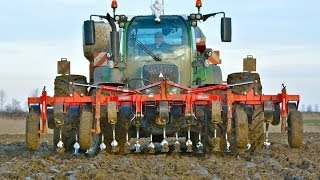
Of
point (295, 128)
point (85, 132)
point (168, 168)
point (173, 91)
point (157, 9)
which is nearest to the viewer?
point (168, 168)

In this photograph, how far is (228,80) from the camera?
44.4 feet

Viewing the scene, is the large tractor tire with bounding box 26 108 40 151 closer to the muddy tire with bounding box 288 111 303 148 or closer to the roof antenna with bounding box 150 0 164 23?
the roof antenna with bounding box 150 0 164 23

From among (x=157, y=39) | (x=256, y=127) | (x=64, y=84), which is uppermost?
(x=157, y=39)

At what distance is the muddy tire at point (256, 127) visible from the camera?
12.1m

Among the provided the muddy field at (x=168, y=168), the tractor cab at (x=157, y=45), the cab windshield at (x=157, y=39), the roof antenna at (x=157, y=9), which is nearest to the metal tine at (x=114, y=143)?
the muddy field at (x=168, y=168)

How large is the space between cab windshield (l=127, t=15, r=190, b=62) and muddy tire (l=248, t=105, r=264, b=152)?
1720 mm

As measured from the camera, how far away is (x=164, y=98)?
1141 centimetres

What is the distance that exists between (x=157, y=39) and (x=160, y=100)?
200 cm

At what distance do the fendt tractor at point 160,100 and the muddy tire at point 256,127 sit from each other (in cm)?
2

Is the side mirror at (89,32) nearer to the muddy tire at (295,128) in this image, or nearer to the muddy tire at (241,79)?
the muddy tire at (241,79)

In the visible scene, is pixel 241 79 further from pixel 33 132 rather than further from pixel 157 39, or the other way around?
pixel 33 132

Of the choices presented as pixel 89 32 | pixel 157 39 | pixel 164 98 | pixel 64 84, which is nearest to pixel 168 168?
pixel 164 98

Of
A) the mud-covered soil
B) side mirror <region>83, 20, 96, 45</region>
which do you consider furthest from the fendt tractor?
the mud-covered soil

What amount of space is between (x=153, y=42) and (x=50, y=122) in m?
2.39
